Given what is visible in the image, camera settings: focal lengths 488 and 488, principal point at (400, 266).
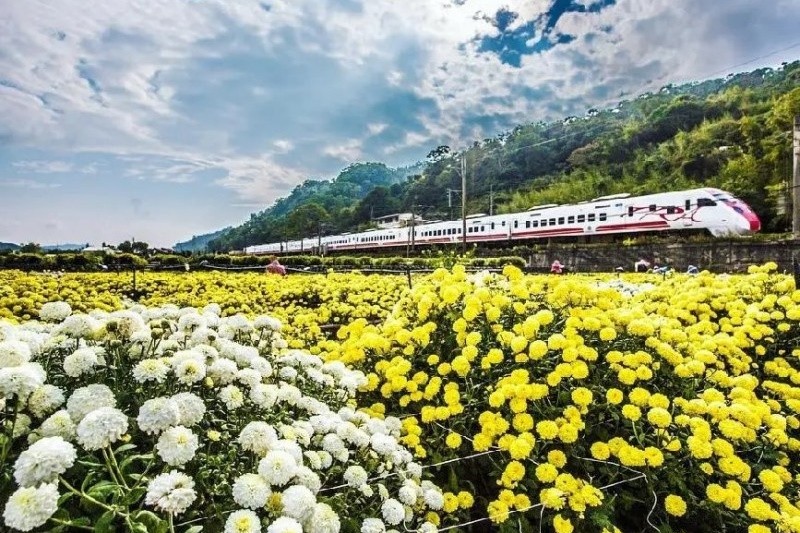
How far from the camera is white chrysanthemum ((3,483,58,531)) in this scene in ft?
3.46

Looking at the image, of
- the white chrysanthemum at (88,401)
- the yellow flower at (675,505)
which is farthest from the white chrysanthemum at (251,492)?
the yellow flower at (675,505)

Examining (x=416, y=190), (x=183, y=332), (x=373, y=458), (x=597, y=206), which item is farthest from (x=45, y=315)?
(x=416, y=190)

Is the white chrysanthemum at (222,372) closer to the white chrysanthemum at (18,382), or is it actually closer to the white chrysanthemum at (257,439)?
the white chrysanthemum at (257,439)

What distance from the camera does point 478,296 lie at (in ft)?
9.29

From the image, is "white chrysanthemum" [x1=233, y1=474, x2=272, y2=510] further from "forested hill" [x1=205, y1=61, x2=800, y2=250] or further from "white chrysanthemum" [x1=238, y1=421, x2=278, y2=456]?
"forested hill" [x1=205, y1=61, x2=800, y2=250]

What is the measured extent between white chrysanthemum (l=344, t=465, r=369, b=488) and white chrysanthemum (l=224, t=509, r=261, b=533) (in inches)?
18.2

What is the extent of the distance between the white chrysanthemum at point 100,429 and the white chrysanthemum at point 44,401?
7.8 inches

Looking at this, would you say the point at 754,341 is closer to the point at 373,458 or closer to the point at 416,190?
the point at 373,458

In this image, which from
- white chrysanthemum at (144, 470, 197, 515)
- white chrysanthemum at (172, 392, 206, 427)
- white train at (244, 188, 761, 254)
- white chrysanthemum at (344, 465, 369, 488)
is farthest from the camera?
white train at (244, 188, 761, 254)

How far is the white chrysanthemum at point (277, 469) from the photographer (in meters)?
1.39

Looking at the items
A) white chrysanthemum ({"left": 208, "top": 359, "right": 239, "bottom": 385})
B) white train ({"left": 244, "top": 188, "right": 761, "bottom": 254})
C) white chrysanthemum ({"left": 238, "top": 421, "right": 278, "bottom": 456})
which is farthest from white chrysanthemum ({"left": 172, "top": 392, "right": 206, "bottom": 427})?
white train ({"left": 244, "top": 188, "right": 761, "bottom": 254})

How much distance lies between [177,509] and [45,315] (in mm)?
1324

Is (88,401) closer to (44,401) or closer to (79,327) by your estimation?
(44,401)

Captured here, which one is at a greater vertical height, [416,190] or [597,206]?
[416,190]
